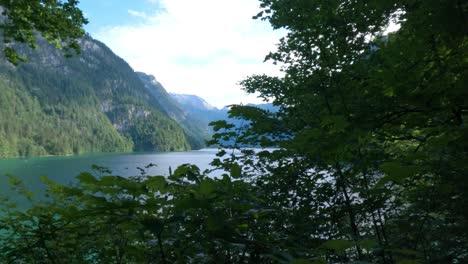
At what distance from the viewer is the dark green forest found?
4.72ft

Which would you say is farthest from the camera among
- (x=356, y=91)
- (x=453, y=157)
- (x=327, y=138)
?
(x=356, y=91)

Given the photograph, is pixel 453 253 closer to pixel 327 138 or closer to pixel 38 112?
pixel 327 138

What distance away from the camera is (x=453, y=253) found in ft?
11.1

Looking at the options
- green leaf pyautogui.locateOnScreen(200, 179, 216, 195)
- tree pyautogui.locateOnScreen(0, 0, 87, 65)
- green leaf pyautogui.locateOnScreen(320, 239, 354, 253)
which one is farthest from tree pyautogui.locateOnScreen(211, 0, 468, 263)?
tree pyautogui.locateOnScreen(0, 0, 87, 65)

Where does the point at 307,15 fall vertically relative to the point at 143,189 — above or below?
above

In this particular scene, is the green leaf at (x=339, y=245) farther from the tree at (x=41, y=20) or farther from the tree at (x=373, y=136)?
the tree at (x=41, y=20)

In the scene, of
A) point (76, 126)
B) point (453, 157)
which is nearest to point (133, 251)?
point (453, 157)

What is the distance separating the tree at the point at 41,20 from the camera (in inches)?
296

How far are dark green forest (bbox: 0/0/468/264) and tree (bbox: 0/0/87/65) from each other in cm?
459

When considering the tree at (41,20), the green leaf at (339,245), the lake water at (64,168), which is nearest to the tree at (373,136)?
the green leaf at (339,245)

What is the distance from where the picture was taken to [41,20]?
7.80 m

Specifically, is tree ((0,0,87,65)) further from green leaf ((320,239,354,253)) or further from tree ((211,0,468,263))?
green leaf ((320,239,354,253))

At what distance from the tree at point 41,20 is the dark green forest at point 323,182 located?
15.1ft

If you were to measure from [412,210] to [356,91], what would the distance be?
220 cm
